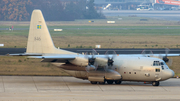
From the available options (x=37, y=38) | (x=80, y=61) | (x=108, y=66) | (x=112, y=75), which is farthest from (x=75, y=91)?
(x=37, y=38)

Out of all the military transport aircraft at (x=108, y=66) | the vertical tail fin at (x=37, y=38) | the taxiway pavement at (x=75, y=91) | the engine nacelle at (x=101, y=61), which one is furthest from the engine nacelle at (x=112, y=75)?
the vertical tail fin at (x=37, y=38)

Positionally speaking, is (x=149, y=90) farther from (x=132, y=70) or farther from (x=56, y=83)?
(x=56, y=83)

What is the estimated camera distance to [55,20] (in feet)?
461

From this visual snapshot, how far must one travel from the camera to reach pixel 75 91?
27062mm

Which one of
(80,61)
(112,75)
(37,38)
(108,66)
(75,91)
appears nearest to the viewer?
(75,91)

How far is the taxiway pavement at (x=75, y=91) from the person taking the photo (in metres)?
24.0

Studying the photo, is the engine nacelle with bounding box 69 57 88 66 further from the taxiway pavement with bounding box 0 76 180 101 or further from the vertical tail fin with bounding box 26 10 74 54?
the vertical tail fin with bounding box 26 10 74 54

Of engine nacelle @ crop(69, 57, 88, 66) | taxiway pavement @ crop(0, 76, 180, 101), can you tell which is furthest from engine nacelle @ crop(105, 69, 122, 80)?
engine nacelle @ crop(69, 57, 88, 66)

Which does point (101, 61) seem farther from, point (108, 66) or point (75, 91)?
point (75, 91)

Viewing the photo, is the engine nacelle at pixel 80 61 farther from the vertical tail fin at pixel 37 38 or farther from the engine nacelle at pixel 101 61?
the vertical tail fin at pixel 37 38

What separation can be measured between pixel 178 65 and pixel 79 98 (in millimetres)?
27929

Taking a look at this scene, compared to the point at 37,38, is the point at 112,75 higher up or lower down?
lower down

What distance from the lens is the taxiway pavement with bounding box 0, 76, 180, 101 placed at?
24.0 m

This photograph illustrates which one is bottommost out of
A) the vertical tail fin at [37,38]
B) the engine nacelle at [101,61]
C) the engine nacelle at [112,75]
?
the engine nacelle at [112,75]
